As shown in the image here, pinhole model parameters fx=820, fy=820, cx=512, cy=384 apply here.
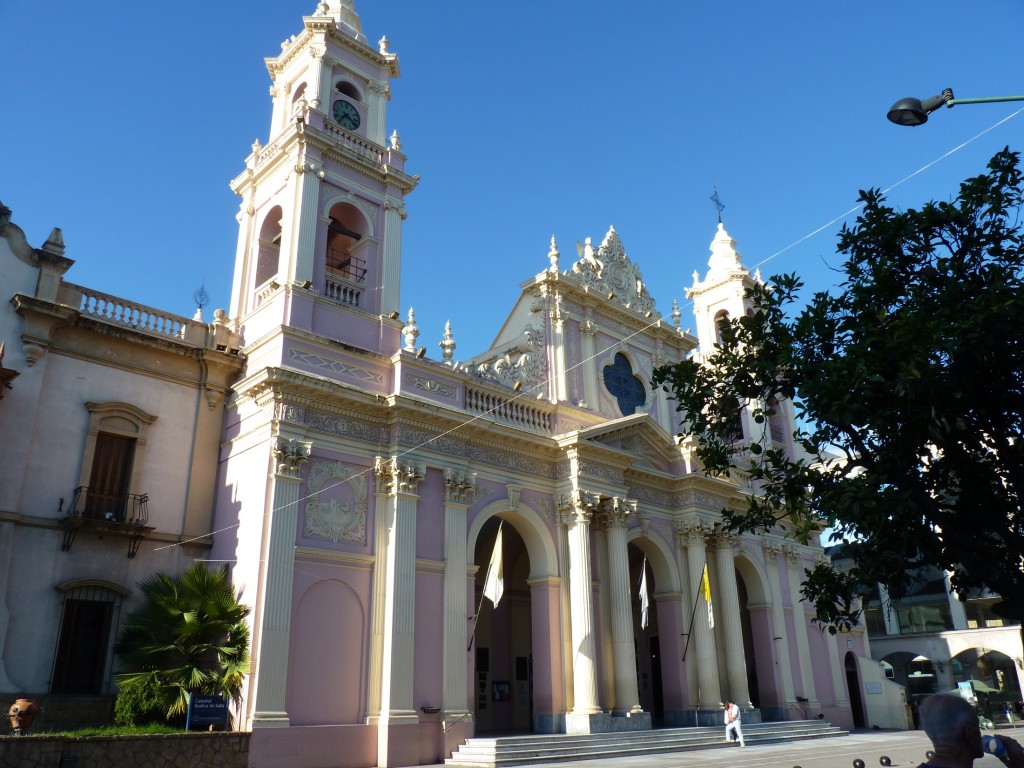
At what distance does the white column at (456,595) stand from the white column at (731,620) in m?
8.56

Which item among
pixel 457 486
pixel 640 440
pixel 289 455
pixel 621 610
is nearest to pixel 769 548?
pixel 640 440

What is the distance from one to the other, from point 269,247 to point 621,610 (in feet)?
45.1

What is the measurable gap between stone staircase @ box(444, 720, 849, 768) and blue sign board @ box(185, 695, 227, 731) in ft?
15.4

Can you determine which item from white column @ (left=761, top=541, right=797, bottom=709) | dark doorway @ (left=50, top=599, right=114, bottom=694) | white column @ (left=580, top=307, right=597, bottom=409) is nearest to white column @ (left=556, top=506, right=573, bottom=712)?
white column @ (left=580, top=307, right=597, bottom=409)

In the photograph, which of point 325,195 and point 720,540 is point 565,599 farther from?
point 325,195

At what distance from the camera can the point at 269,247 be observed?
891 inches

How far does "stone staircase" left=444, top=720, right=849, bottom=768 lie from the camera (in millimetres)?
16859

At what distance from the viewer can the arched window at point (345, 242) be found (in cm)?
2192

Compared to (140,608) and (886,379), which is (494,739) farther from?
(886,379)

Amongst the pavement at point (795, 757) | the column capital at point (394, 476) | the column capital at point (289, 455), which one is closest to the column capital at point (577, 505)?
the column capital at point (394, 476)

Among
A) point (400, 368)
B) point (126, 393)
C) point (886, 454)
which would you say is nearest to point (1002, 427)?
point (886, 454)

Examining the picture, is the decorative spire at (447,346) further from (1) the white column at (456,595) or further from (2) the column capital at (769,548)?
(2) the column capital at (769,548)

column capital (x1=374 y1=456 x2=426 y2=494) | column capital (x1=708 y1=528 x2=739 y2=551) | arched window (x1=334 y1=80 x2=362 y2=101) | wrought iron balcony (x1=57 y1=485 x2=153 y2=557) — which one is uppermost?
arched window (x1=334 y1=80 x2=362 y2=101)

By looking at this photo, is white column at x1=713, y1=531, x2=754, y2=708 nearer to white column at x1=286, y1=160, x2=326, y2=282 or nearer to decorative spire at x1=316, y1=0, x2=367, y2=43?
white column at x1=286, y1=160, x2=326, y2=282
